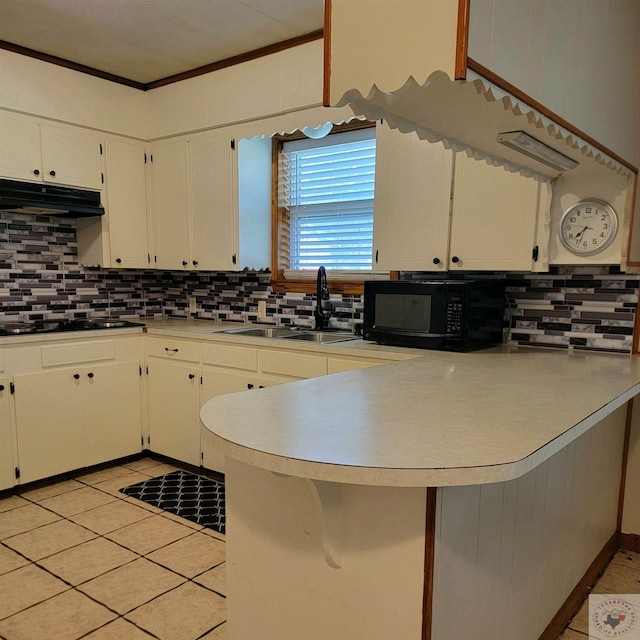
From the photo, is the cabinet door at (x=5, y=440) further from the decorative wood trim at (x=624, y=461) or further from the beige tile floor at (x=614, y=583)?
the decorative wood trim at (x=624, y=461)

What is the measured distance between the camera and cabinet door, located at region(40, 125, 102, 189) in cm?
322

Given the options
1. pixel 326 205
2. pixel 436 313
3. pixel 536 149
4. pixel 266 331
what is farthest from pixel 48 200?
pixel 536 149

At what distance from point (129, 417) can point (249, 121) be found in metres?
2.06

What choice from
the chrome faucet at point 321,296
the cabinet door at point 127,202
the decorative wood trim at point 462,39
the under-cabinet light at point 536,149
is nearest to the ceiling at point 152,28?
the cabinet door at point 127,202

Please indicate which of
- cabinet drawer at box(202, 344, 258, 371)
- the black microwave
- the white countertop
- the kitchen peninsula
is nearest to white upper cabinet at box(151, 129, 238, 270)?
cabinet drawer at box(202, 344, 258, 371)

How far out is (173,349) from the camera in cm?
330

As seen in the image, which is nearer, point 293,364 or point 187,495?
point 293,364

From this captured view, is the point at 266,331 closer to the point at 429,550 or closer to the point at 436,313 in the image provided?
the point at 436,313

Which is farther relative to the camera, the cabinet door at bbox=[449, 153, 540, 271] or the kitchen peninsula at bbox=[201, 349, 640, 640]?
the cabinet door at bbox=[449, 153, 540, 271]

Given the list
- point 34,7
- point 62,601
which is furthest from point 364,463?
point 34,7

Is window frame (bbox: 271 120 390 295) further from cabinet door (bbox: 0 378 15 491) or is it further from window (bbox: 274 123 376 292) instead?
cabinet door (bbox: 0 378 15 491)

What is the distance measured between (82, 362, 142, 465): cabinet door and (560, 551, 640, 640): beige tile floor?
2682mm

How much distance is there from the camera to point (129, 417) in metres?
3.42

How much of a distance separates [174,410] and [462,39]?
2.86 meters
